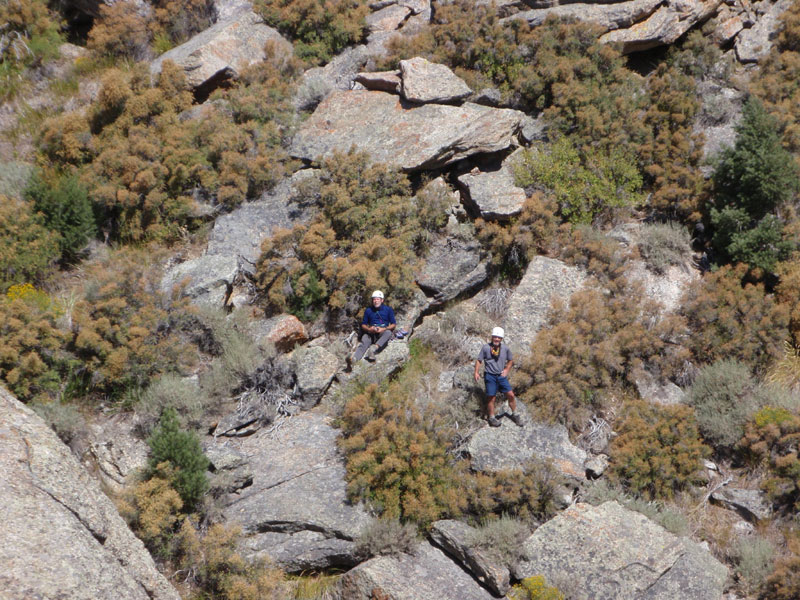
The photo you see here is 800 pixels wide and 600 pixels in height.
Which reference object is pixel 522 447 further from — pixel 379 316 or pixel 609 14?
pixel 609 14

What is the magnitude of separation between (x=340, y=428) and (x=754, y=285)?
24.6 ft

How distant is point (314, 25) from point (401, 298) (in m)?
7.81

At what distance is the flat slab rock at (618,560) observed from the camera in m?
7.82

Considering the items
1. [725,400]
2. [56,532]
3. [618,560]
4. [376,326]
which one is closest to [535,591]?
[618,560]

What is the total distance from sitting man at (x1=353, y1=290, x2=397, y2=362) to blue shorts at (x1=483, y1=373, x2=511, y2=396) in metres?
1.85

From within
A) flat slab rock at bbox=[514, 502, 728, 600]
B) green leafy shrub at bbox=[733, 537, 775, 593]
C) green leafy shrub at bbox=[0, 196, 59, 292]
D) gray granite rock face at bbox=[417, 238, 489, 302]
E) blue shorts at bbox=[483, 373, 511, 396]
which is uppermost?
green leafy shrub at bbox=[0, 196, 59, 292]

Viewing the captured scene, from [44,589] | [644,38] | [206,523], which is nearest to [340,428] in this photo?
[206,523]

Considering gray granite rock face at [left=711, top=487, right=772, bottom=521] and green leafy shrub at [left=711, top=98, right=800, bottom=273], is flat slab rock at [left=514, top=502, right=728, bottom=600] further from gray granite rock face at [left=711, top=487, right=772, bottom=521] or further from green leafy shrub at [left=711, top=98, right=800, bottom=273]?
green leafy shrub at [left=711, top=98, right=800, bottom=273]

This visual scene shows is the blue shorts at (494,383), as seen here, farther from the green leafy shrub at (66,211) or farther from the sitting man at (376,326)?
the green leafy shrub at (66,211)

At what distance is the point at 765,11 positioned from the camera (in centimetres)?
1430

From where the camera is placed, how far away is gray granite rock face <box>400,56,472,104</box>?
1263 centimetres

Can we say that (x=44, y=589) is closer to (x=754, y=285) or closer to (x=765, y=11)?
(x=754, y=285)

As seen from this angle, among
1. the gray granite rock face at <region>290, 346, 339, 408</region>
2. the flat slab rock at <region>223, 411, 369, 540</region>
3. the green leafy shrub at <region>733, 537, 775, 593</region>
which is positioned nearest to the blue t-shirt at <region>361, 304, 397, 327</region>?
the gray granite rock face at <region>290, 346, 339, 408</region>

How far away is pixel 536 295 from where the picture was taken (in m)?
10.8
